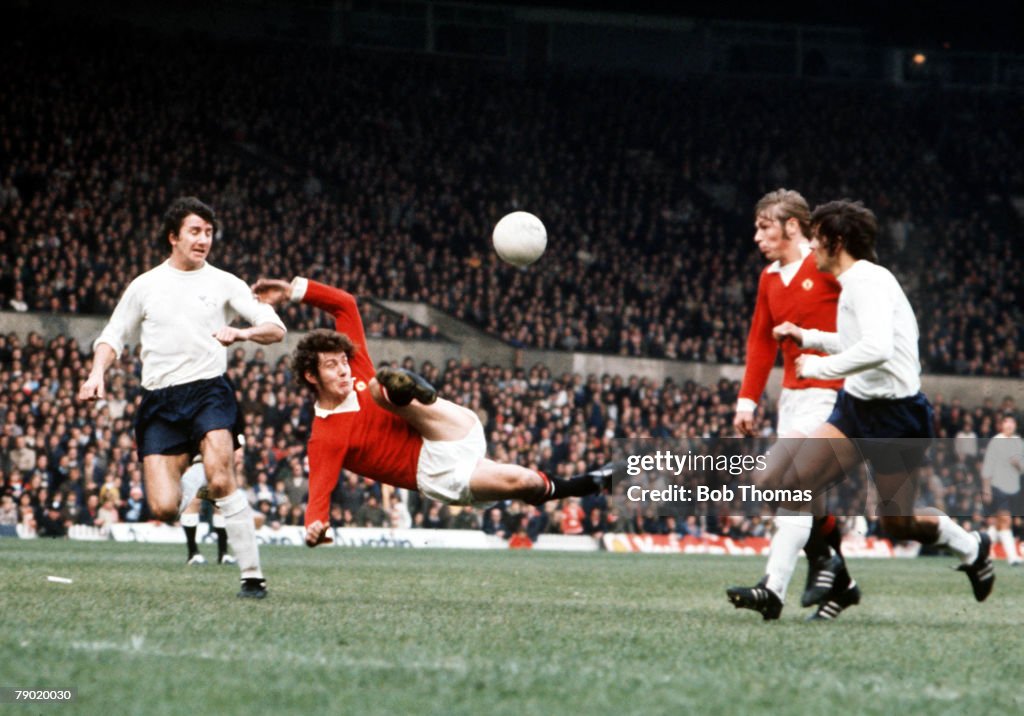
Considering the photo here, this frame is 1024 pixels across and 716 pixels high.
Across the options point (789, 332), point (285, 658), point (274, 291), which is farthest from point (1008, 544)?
point (285, 658)

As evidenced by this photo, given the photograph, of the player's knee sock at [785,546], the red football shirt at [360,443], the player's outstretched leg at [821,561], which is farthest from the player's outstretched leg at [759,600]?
the red football shirt at [360,443]

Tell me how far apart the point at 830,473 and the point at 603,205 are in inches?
1092

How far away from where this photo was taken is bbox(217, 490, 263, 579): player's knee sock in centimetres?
859

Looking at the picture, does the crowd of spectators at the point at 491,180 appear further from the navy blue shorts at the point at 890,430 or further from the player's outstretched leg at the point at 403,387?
the navy blue shorts at the point at 890,430

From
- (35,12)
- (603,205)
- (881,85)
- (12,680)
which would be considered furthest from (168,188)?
(12,680)

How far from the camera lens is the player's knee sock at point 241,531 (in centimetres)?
859

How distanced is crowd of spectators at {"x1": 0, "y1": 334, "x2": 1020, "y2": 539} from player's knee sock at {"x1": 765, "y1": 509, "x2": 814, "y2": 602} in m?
11.0

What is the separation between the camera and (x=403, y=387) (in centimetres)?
741

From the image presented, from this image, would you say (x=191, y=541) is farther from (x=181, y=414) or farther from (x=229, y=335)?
(x=229, y=335)

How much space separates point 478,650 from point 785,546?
2.78 meters

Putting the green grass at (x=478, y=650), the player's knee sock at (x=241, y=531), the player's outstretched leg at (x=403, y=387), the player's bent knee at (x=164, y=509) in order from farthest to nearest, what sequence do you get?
the player's bent knee at (x=164, y=509)
the player's knee sock at (x=241, y=531)
the player's outstretched leg at (x=403, y=387)
the green grass at (x=478, y=650)

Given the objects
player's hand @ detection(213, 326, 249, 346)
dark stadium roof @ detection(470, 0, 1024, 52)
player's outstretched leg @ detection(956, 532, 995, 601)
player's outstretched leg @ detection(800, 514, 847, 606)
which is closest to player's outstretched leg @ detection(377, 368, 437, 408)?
player's hand @ detection(213, 326, 249, 346)

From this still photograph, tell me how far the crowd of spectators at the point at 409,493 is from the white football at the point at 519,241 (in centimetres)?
755

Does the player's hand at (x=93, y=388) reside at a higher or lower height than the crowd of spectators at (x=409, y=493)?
higher
